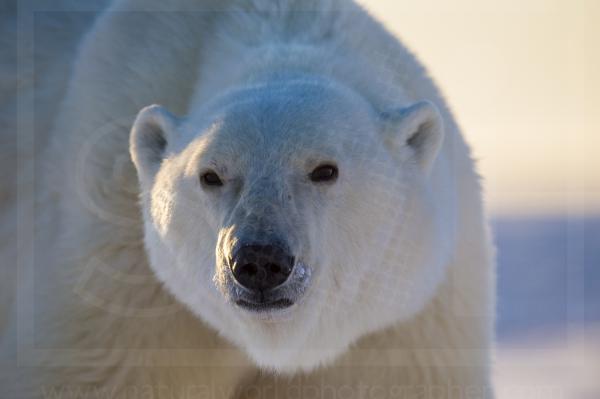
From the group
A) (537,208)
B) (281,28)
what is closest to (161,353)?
(281,28)

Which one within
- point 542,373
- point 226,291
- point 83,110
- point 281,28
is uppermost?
point 281,28

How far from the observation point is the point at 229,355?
181 inches

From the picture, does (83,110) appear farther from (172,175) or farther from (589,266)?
(589,266)

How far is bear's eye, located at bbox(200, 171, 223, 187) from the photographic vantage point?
390 centimetres

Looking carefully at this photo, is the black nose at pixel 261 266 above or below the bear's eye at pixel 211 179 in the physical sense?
below

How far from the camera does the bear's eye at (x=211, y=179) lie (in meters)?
3.90

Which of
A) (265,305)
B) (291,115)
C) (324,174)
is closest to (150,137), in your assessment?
(291,115)

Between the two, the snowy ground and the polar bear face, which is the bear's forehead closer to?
the polar bear face

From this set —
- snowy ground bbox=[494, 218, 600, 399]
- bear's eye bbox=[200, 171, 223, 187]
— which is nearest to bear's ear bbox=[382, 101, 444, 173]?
bear's eye bbox=[200, 171, 223, 187]

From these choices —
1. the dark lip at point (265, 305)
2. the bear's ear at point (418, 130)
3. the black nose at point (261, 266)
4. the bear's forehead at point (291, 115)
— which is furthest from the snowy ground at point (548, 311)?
the black nose at point (261, 266)

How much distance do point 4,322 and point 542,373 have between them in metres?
6.83

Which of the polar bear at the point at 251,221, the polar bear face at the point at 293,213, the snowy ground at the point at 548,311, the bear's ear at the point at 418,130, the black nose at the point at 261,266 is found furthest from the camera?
the snowy ground at the point at 548,311

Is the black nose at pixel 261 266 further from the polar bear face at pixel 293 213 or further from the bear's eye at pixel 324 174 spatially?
the bear's eye at pixel 324 174

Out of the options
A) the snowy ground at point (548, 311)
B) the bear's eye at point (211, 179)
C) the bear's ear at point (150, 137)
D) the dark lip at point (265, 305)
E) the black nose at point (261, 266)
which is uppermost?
the bear's ear at point (150, 137)
